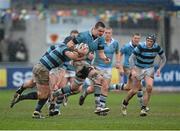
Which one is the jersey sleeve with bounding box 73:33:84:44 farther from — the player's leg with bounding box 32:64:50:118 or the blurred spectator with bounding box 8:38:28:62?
the blurred spectator with bounding box 8:38:28:62

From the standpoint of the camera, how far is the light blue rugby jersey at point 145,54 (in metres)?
21.1

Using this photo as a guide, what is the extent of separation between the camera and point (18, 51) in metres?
41.9

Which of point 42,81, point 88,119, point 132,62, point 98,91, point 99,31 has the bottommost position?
point 88,119

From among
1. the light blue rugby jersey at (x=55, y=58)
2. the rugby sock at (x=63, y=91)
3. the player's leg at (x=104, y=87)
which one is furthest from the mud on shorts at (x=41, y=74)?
the player's leg at (x=104, y=87)

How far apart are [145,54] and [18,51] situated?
21438mm

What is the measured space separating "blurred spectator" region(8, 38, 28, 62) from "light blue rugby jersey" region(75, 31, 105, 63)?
2155 centimetres

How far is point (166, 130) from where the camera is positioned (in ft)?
52.9

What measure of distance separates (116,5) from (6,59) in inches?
291

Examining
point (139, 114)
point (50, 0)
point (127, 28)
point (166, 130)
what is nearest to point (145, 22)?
point (127, 28)

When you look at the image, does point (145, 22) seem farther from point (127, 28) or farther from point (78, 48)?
point (78, 48)

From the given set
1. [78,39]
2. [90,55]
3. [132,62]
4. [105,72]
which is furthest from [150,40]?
[78,39]

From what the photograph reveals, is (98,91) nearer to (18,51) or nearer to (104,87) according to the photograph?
(104,87)

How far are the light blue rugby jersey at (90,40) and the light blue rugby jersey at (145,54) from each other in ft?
4.06

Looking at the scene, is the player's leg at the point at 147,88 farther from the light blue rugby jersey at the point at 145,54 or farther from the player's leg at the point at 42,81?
the player's leg at the point at 42,81
